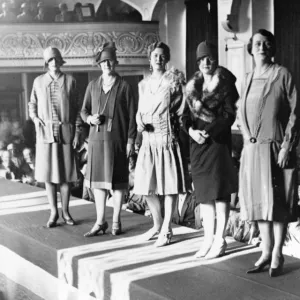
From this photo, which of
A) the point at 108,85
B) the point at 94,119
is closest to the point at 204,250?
the point at 94,119

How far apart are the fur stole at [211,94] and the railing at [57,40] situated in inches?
133

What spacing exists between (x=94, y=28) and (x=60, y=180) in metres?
3.31

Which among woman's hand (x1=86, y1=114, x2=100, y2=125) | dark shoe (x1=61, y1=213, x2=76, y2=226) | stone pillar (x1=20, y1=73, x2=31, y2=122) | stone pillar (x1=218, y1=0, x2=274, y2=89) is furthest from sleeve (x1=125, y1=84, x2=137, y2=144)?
stone pillar (x1=20, y1=73, x2=31, y2=122)

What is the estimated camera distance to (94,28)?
26.1ft

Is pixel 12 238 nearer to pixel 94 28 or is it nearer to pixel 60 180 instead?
pixel 60 180

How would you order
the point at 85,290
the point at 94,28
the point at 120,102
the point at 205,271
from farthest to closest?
1. the point at 94,28
2. the point at 120,102
3. the point at 85,290
4. the point at 205,271

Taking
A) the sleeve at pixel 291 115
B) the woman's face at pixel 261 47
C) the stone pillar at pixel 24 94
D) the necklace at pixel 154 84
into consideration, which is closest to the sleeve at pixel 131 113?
the necklace at pixel 154 84

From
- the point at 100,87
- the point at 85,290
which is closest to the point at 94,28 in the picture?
the point at 100,87

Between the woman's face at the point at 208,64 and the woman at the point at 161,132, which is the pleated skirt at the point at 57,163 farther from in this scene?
the woman's face at the point at 208,64

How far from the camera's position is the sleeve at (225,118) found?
3.86m

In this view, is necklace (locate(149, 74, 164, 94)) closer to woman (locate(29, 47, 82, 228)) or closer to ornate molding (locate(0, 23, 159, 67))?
woman (locate(29, 47, 82, 228))

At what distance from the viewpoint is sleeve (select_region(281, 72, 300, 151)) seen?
3434mm

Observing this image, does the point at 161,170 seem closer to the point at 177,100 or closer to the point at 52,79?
the point at 177,100

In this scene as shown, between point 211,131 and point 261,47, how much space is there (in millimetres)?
663
